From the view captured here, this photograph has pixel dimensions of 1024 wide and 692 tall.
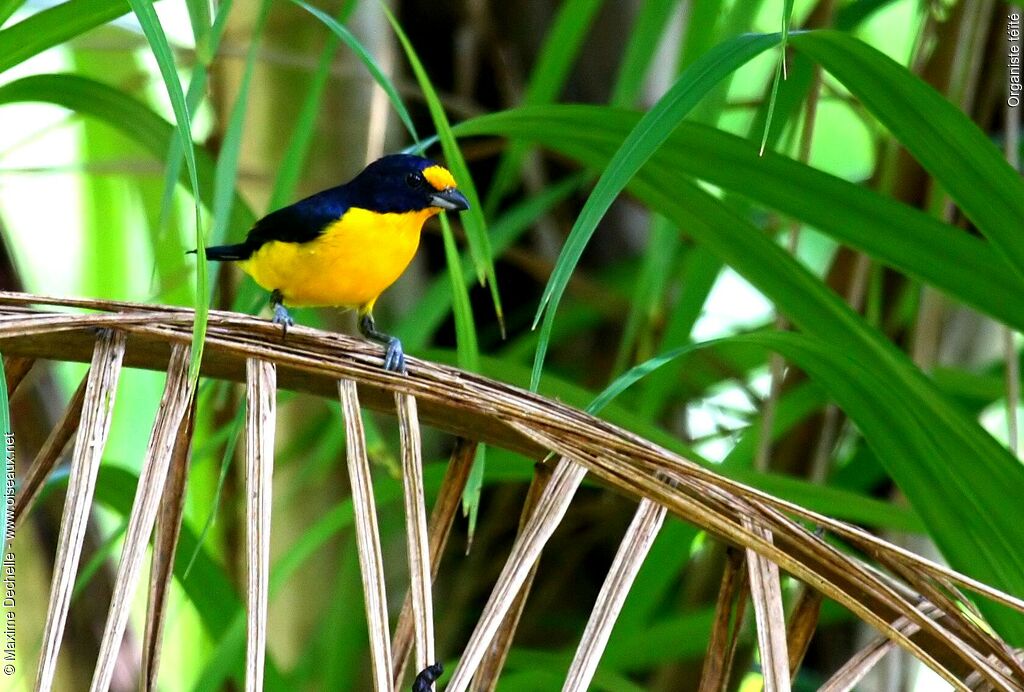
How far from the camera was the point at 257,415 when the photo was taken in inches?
25.4

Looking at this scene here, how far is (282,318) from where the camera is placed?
99 cm

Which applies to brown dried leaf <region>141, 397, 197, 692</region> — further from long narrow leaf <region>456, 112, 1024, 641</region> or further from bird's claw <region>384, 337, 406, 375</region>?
Result: long narrow leaf <region>456, 112, 1024, 641</region>

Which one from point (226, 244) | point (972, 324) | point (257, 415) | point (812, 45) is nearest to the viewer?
point (257, 415)

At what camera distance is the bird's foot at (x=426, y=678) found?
0.62 m

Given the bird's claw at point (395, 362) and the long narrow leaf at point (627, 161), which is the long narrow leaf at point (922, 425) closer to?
the long narrow leaf at point (627, 161)

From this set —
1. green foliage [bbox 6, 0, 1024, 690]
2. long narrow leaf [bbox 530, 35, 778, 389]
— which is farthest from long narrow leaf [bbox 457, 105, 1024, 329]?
long narrow leaf [bbox 530, 35, 778, 389]

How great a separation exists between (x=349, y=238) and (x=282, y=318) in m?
0.21

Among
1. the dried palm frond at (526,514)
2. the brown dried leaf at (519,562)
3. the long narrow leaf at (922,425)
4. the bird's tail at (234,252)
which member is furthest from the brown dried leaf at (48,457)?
the bird's tail at (234,252)

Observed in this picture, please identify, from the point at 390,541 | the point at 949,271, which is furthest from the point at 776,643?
the point at 390,541

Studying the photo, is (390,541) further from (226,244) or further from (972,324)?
(972,324)

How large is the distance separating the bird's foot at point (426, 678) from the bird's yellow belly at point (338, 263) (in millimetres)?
607

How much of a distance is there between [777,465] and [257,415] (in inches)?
44.8

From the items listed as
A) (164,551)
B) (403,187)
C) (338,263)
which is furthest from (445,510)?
(403,187)

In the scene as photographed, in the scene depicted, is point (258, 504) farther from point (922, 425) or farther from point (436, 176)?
point (436, 176)
